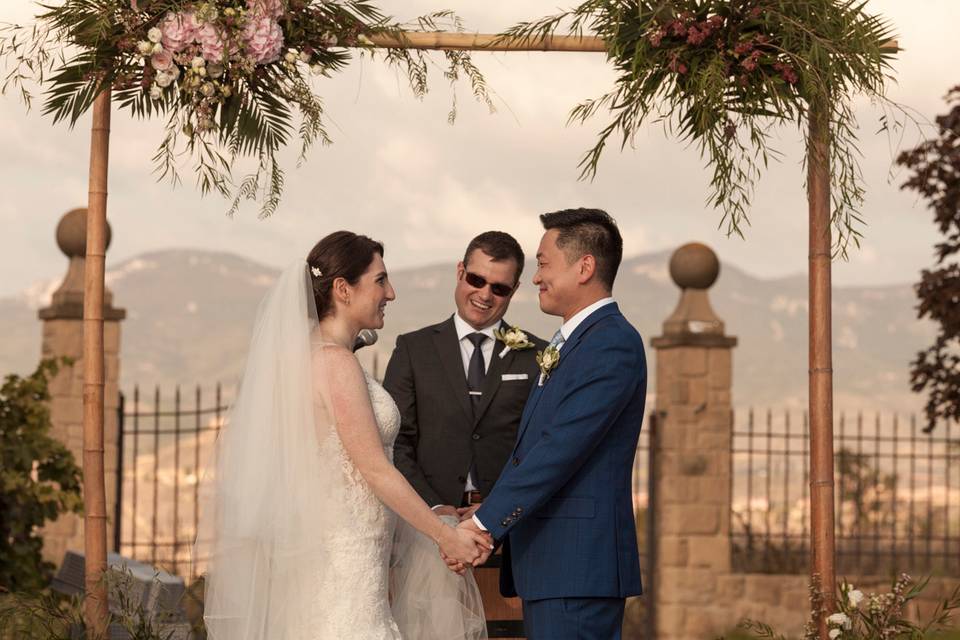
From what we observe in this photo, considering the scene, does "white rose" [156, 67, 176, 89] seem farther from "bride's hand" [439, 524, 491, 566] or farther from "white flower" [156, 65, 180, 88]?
"bride's hand" [439, 524, 491, 566]

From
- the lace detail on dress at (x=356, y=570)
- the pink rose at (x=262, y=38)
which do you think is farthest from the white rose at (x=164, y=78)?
the lace detail on dress at (x=356, y=570)

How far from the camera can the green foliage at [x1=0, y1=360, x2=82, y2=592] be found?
8.74 metres

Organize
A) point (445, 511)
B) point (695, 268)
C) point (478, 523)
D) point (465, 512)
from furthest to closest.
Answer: point (695, 268) → point (465, 512) → point (445, 511) → point (478, 523)

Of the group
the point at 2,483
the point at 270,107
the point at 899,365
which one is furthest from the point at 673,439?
the point at 899,365

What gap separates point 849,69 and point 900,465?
255 ft

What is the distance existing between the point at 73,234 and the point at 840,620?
297 inches

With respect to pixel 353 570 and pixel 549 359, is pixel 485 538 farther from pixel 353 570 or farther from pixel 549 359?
pixel 549 359

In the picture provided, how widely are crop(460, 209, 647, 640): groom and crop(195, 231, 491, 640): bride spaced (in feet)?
0.75

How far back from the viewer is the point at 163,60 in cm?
573

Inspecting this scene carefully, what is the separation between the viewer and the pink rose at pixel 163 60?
572 centimetres

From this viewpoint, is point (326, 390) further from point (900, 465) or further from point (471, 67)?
point (900, 465)

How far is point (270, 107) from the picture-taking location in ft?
19.7

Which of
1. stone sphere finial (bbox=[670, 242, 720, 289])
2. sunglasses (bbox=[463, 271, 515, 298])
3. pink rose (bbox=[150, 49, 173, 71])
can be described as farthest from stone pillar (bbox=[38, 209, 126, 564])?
sunglasses (bbox=[463, 271, 515, 298])

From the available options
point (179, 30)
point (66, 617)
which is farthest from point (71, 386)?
point (179, 30)
